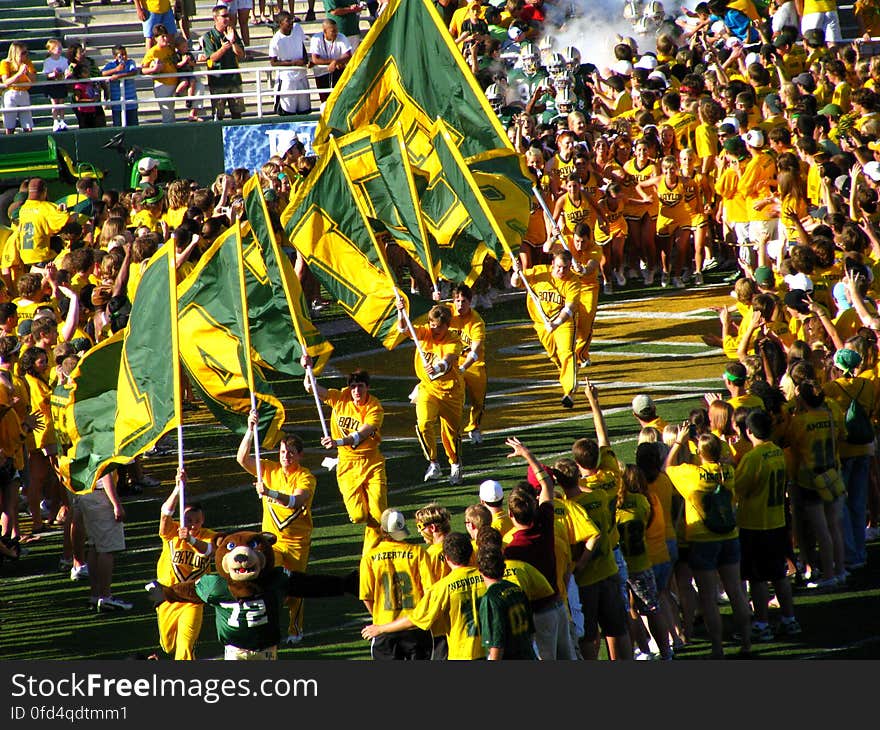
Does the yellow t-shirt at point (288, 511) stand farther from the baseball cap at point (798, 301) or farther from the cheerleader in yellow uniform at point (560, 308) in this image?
the cheerleader in yellow uniform at point (560, 308)

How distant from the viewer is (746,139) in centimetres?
1897

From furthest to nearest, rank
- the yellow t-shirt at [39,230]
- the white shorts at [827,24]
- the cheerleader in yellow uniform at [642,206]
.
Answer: the white shorts at [827,24] < the cheerleader in yellow uniform at [642,206] < the yellow t-shirt at [39,230]

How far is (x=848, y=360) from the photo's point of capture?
12398mm

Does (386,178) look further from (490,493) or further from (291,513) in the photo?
(490,493)

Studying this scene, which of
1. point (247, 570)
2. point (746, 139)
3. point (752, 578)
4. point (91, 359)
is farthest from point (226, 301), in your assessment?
point (746, 139)

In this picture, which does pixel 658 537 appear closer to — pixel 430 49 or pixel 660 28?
pixel 430 49

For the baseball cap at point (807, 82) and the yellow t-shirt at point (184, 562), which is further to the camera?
the baseball cap at point (807, 82)

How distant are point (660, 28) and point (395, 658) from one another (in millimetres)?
19018

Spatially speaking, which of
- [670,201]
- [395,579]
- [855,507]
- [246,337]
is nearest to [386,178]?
[246,337]

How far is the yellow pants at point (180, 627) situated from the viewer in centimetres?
1055

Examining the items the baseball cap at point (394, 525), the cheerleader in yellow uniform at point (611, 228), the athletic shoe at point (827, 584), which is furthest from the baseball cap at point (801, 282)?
the cheerleader in yellow uniform at point (611, 228)

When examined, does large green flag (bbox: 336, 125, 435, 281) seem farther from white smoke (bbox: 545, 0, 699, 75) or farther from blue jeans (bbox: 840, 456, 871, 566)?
white smoke (bbox: 545, 0, 699, 75)

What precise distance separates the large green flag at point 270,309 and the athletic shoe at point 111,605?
2.33 metres

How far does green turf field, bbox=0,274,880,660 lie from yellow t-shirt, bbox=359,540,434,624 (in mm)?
1650
